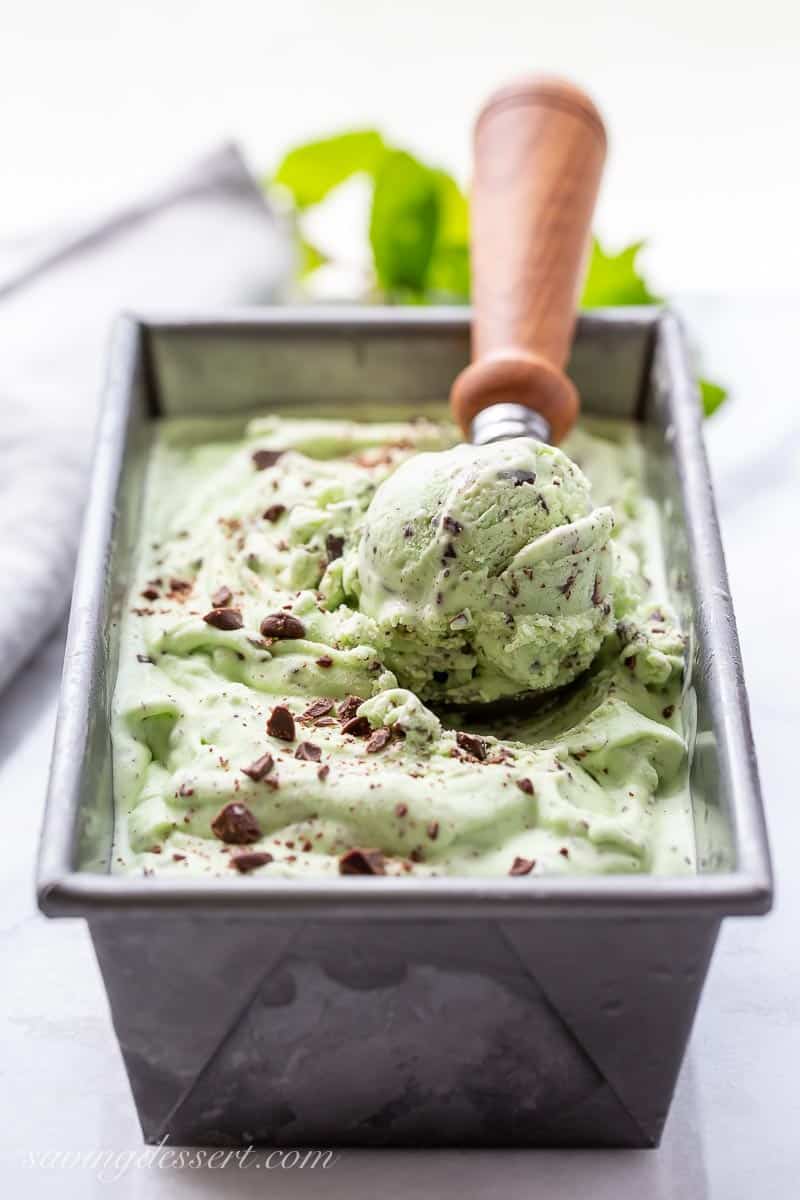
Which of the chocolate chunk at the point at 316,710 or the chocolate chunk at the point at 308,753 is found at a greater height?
the chocolate chunk at the point at 308,753

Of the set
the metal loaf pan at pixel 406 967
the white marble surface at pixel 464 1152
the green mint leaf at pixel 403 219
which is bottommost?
the white marble surface at pixel 464 1152

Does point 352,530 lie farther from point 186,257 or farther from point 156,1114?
point 186,257

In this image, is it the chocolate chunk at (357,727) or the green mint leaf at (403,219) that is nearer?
the chocolate chunk at (357,727)

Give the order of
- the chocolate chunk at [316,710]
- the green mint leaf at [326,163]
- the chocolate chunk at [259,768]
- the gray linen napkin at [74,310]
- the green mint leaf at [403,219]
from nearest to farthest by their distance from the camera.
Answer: the chocolate chunk at [259,768]
the chocolate chunk at [316,710]
the gray linen napkin at [74,310]
the green mint leaf at [403,219]
the green mint leaf at [326,163]

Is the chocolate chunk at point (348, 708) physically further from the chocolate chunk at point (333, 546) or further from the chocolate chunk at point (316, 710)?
the chocolate chunk at point (333, 546)

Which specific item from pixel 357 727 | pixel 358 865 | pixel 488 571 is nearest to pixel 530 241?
pixel 488 571

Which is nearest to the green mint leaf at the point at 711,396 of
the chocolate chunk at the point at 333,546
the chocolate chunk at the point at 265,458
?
the chocolate chunk at the point at 265,458

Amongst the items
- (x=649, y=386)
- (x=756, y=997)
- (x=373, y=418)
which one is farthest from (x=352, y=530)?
(x=756, y=997)

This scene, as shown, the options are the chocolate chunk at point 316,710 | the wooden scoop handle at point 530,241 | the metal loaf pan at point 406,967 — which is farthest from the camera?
the wooden scoop handle at point 530,241

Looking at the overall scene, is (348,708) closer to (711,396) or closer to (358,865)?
(358,865)
